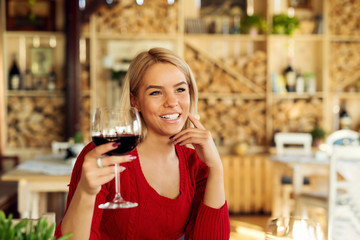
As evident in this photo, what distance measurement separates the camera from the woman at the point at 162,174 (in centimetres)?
136

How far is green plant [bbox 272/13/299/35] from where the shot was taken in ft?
15.8

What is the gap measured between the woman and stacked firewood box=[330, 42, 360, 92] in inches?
155

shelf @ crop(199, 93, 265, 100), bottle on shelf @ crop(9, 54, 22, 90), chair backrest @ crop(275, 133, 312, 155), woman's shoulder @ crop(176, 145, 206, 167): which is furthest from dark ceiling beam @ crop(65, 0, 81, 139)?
woman's shoulder @ crop(176, 145, 206, 167)

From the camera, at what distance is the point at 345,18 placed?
5016 mm

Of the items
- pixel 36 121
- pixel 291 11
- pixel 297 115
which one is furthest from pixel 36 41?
pixel 297 115

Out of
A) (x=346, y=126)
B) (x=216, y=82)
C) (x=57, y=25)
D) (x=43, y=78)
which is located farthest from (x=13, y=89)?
(x=346, y=126)

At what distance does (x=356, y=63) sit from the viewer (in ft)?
16.6

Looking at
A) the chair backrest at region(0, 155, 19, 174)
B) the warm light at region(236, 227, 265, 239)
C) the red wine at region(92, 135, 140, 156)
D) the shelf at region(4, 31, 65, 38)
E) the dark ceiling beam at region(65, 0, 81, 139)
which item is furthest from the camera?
the shelf at region(4, 31, 65, 38)

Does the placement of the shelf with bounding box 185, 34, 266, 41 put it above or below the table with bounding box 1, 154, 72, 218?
above

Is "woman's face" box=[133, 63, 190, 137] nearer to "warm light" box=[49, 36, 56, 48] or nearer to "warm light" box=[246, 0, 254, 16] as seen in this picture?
"warm light" box=[49, 36, 56, 48]

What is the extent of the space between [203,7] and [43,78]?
1.98m

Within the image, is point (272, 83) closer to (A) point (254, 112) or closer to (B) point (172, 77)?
(A) point (254, 112)

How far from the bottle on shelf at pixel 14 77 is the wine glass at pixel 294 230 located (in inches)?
174

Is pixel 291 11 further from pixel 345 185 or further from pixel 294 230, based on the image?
pixel 294 230
